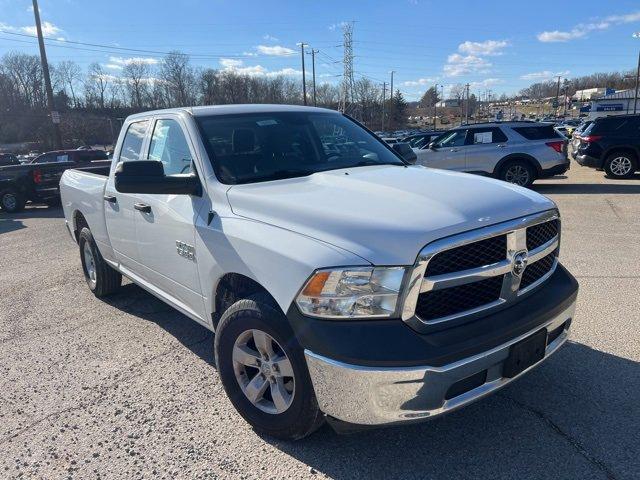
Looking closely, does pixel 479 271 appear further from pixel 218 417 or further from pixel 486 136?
pixel 486 136

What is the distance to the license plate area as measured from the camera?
242cm

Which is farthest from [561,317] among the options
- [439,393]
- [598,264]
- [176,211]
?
[598,264]

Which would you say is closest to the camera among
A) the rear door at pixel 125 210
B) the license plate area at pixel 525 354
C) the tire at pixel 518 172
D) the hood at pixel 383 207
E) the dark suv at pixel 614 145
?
the hood at pixel 383 207

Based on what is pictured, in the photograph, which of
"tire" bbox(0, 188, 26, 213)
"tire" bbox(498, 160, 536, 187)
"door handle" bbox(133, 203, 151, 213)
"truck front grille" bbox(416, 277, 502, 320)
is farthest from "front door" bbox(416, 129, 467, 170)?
"tire" bbox(0, 188, 26, 213)

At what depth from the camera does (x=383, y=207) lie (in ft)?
8.36

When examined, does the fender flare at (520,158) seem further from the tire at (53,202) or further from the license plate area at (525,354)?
the tire at (53,202)

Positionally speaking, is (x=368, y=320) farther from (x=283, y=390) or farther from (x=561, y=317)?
(x=561, y=317)

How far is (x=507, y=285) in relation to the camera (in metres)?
2.51

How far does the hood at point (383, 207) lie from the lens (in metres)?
2.28

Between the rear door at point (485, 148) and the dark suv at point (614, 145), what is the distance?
11.0 ft

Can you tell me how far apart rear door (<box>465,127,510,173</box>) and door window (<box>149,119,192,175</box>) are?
1031cm

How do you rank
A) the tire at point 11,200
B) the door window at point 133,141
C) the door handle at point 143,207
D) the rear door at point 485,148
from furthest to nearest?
Result: 1. the tire at point 11,200
2. the rear door at point 485,148
3. the door window at point 133,141
4. the door handle at point 143,207

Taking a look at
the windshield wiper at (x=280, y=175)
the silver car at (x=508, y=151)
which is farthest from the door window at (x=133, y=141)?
the silver car at (x=508, y=151)

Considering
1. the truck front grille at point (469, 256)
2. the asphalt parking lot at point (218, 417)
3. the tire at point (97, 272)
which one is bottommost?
the asphalt parking lot at point (218, 417)
